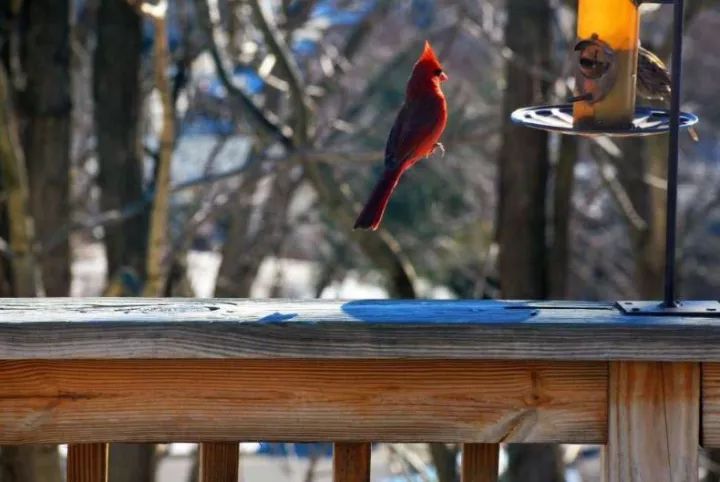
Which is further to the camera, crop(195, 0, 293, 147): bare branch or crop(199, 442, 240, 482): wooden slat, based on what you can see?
crop(195, 0, 293, 147): bare branch

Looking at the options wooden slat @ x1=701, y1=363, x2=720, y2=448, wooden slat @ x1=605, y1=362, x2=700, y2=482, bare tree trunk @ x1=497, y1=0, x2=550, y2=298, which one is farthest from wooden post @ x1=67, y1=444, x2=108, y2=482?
bare tree trunk @ x1=497, y1=0, x2=550, y2=298

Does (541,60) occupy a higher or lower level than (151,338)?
higher

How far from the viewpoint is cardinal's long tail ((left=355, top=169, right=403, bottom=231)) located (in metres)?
2.68

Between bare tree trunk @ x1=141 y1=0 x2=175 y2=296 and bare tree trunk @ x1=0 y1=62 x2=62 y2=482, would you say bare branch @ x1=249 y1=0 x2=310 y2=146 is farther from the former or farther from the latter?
bare tree trunk @ x1=0 y1=62 x2=62 y2=482

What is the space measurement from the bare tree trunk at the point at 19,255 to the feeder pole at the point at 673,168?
2974 mm

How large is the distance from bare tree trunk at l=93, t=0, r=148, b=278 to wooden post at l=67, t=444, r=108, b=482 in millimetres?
4193

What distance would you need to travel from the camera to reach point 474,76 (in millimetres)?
11164

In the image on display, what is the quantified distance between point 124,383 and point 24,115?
4.17 meters

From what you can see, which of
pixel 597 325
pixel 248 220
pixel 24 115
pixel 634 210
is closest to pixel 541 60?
pixel 634 210

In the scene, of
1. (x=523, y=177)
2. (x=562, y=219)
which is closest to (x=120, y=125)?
(x=523, y=177)

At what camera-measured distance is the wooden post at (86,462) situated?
182 cm

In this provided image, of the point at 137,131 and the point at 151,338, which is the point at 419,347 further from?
the point at 137,131

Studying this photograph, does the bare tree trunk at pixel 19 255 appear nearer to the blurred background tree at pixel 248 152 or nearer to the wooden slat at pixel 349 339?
the blurred background tree at pixel 248 152

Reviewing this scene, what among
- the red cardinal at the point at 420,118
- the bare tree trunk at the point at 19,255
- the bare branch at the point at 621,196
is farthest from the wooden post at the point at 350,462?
the bare branch at the point at 621,196
